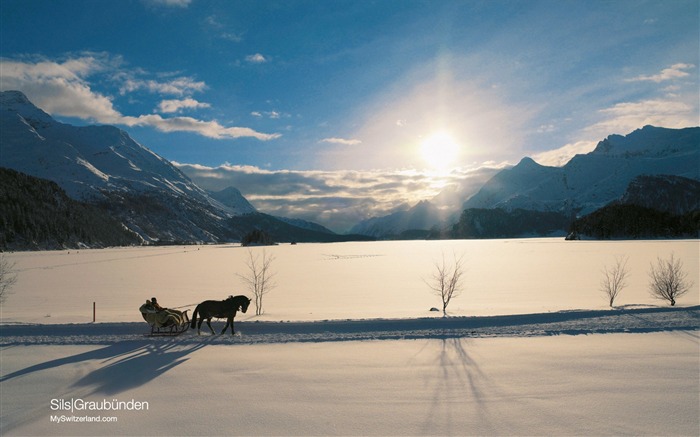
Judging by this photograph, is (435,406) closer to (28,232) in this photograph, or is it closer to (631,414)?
(631,414)

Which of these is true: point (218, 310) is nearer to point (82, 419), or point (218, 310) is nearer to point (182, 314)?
point (182, 314)

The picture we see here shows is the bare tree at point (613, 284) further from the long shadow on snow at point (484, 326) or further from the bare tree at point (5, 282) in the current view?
the bare tree at point (5, 282)

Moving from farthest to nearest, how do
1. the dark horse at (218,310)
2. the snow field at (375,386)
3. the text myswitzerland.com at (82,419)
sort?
1. the dark horse at (218,310)
2. the text myswitzerland.com at (82,419)
3. the snow field at (375,386)

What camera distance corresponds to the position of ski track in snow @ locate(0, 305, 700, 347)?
15.1 m

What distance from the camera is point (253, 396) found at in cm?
966

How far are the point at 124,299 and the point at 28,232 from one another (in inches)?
6601

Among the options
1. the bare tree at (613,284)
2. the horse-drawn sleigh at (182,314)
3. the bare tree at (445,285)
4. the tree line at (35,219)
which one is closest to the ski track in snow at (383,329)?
the horse-drawn sleigh at (182,314)

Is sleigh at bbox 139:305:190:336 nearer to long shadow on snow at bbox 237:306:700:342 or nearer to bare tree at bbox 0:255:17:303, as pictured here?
long shadow on snow at bbox 237:306:700:342

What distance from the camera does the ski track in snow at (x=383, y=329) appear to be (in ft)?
49.4

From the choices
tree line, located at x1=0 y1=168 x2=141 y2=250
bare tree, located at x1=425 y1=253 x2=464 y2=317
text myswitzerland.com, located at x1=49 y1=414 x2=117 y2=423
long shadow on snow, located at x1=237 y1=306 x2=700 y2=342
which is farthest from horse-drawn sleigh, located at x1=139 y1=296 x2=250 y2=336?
tree line, located at x1=0 y1=168 x2=141 y2=250

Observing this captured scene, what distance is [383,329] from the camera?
16797 millimetres

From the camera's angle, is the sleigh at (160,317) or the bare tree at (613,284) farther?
the bare tree at (613,284)

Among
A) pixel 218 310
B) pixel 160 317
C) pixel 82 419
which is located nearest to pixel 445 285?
pixel 218 310

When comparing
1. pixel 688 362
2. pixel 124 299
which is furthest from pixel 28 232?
pixel 688 362
